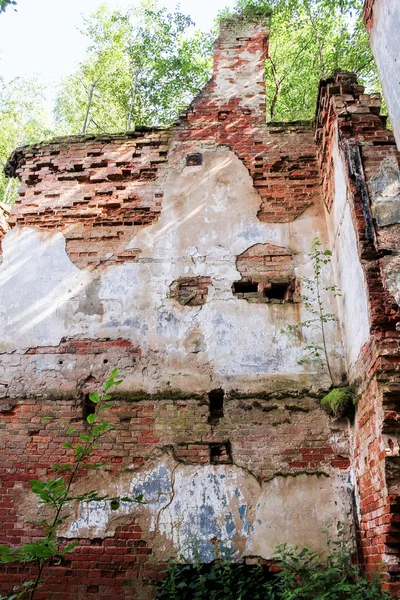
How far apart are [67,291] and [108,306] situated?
55 centimetres

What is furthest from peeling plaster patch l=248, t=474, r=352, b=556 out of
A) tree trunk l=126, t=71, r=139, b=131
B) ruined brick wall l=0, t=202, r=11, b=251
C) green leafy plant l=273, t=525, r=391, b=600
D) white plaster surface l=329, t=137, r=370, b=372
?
tree trunk l=126, t=71, r=139, b=131

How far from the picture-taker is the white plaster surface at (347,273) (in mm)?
4703

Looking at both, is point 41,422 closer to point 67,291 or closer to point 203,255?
point 67,291

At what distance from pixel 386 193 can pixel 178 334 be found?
8.63 feet

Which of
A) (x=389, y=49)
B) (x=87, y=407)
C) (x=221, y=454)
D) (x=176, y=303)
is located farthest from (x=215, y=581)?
(x=389, y=49)

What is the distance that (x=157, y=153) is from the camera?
21.7 feet

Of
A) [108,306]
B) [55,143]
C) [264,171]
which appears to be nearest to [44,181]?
[55,143]

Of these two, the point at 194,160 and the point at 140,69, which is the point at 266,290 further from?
the point at 140,69

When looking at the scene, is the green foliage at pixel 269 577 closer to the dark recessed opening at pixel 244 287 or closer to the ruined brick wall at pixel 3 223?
the dark recessed opening at pixel 244 287

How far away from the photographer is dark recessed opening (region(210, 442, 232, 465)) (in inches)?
197

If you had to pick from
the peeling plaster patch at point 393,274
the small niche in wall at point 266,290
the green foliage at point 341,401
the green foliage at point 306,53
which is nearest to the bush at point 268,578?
the green foliage at point 341,401

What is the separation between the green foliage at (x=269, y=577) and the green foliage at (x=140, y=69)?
12296 mm

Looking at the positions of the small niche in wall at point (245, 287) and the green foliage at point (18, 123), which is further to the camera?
the green foliage at point (18, 123)

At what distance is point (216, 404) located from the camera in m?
5.36
